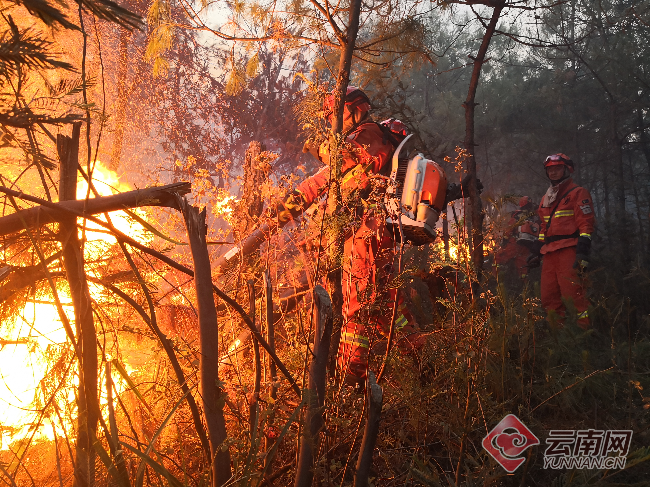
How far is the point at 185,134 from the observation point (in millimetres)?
10859

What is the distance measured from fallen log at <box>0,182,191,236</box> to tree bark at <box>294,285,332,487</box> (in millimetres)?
549

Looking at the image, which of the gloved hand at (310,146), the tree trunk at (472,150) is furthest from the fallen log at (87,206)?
the tree trunk at (472,150)

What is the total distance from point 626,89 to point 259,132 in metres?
9.79

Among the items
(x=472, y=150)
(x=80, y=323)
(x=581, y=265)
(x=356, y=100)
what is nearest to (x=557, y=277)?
(x=581, y=265)

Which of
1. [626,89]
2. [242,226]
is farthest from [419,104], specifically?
[242,226]

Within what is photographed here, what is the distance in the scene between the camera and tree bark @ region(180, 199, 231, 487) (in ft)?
4.28

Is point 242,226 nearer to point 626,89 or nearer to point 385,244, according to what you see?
point 385,244

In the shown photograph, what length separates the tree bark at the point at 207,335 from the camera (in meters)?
1.30

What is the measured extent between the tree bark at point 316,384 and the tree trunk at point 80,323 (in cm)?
65

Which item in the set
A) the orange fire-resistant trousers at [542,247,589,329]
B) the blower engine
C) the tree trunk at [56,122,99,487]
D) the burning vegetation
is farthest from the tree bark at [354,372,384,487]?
the orange fire-resistant trousers at [542,247,589,329]

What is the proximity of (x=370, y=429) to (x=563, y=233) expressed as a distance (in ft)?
20.1

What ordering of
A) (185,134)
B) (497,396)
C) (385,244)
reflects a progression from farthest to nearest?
(185,134) < (385,244) < (497,396)

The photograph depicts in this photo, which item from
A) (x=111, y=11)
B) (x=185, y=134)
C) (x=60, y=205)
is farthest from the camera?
(x=185, y=134)

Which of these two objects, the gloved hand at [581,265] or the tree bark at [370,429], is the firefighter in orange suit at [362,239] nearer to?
the tree bark at [370,429]
